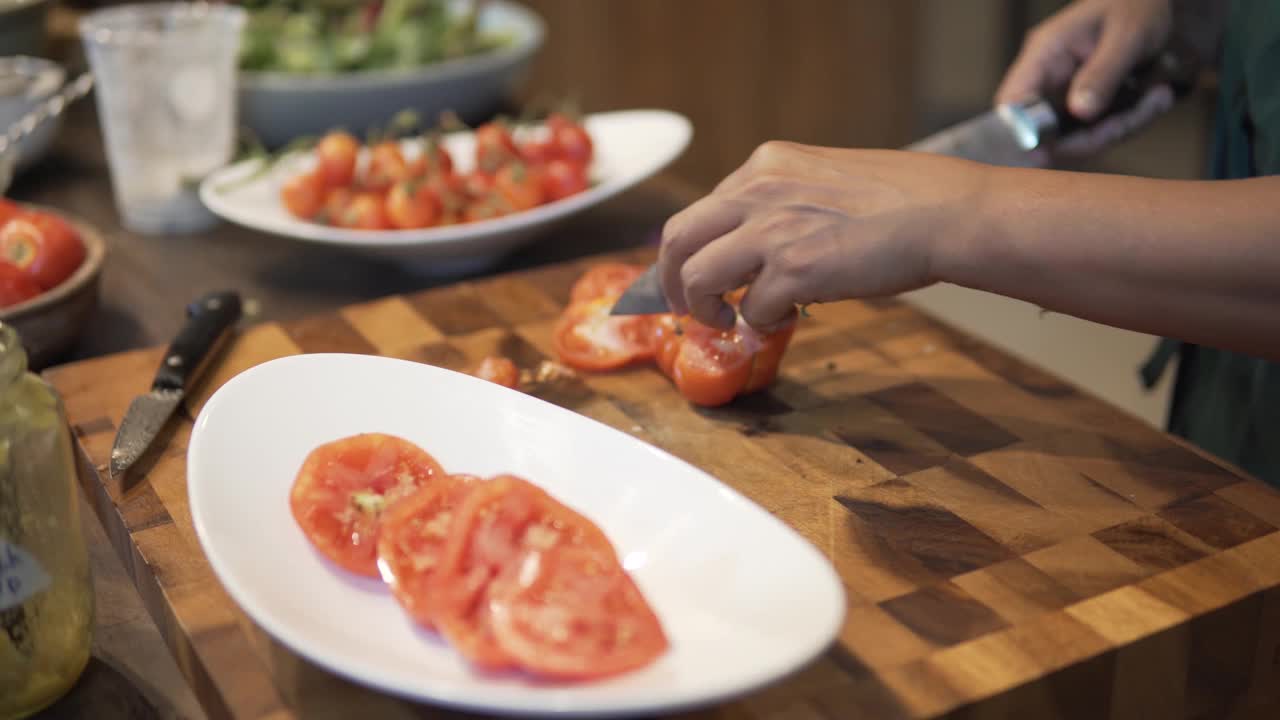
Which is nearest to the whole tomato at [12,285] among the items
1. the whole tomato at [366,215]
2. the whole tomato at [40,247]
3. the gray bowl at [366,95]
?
the whole tomato at [40,247]

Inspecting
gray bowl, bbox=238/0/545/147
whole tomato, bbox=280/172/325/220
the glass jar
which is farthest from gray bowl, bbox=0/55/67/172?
the glass jar

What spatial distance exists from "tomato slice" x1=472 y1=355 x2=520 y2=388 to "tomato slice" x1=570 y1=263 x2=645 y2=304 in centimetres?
15

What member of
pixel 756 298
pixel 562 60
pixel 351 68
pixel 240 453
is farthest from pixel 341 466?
A: pixel 562 60

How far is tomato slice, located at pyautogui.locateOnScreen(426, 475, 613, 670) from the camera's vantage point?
713 millimetres

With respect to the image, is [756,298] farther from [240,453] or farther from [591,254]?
[591,254]

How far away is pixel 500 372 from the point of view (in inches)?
45.2

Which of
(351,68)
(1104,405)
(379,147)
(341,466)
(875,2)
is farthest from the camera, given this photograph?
(875,2)

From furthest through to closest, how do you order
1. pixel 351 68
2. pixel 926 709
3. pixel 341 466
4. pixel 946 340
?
pixel 351 68 → pixel 946 340 → pixel 341 466 → pixel 926 709

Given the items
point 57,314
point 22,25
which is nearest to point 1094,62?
point 57,314

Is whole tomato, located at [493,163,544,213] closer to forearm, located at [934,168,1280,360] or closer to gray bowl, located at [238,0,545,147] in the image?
gray bowl, located at [238,0,545,147]

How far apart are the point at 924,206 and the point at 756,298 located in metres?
0.16

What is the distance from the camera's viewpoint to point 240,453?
2.87 ft

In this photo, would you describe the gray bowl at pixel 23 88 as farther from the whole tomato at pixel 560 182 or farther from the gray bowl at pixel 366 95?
the whole tomato at pixel 560 182

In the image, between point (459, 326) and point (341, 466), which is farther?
point (459, 326)
